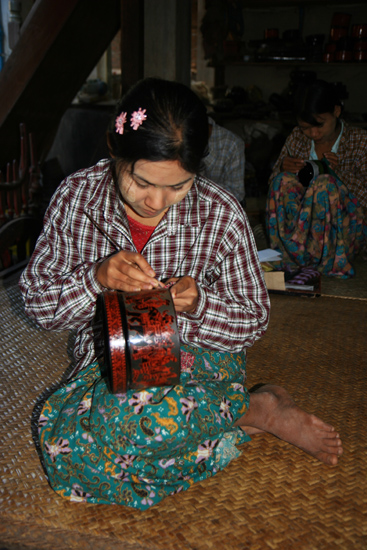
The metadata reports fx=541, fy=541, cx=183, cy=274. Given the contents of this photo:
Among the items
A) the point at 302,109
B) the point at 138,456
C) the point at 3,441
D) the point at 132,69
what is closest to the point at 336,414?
the point at 138,456

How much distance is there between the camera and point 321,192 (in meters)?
3.53

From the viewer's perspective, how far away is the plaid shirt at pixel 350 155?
150 inches

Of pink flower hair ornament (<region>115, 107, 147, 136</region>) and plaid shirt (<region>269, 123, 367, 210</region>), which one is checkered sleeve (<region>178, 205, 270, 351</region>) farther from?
plaid shirt (<region>269, 123, 367, 210</region>)

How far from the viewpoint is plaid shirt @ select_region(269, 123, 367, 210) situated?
12.5 ft

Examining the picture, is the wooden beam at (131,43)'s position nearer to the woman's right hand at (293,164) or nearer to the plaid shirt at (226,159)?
the plaid shirt at (226,159)

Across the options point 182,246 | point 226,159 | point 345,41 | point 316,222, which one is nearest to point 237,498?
point 182,246

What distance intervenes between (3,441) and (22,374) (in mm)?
476

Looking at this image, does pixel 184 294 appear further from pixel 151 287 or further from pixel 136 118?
pixel 136 118

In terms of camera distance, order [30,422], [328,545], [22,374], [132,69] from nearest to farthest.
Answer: [328,545] → [30,422] → [22,374] → [132,69]

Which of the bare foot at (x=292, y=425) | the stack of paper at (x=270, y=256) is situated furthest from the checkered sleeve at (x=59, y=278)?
the stack of paper at (x=270, y=256)

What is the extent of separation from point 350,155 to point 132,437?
10.0 ft

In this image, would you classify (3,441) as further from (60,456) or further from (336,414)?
(336,414)

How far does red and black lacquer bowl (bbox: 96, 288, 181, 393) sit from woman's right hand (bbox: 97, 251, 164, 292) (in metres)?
0.06

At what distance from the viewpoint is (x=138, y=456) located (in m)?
1.47
